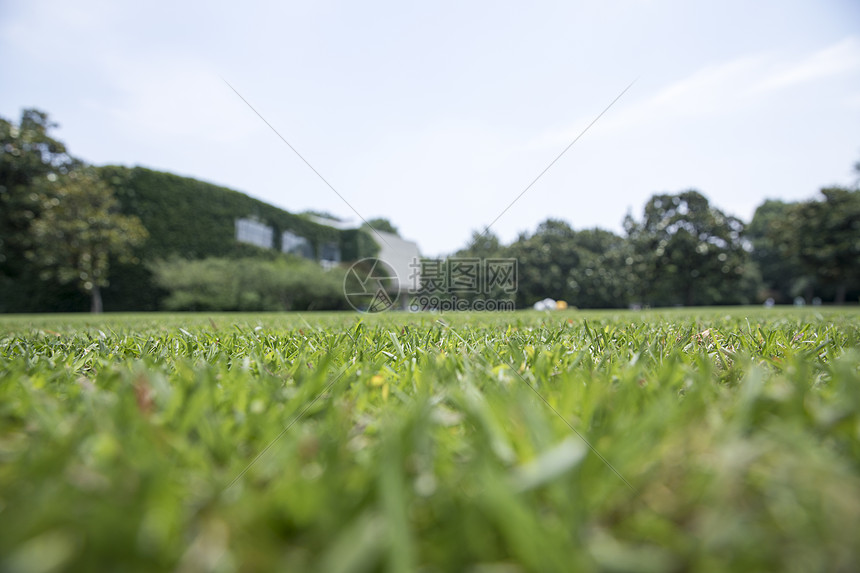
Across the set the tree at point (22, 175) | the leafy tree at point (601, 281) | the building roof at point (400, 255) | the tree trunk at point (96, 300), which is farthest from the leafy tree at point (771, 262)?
the tree at point (22, 175)

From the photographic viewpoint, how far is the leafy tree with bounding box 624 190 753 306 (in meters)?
30.2

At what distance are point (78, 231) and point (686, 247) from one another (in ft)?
119

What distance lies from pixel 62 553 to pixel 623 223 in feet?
128

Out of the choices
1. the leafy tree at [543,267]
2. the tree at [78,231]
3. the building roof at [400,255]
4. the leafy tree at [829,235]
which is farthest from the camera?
the leafy tree at [543,267]

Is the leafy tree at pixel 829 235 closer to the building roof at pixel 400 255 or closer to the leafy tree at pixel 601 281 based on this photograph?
the leafy tree at pixel 601 281

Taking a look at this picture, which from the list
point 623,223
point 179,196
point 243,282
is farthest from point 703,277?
point 179,196

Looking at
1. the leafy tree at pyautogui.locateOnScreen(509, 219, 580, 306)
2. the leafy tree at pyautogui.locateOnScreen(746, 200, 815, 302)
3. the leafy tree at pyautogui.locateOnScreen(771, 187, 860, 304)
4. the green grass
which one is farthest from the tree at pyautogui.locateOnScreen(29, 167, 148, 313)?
the leafy tree at pyautogui.locateOnScreen(746, 200, 815, 302)

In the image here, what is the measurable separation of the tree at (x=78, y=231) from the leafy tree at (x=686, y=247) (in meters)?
33.2

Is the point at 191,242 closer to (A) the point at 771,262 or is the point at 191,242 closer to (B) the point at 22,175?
(B) the point at 22,175

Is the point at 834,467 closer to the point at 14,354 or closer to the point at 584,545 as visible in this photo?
the point at 584,545

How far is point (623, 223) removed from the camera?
35.0 meters

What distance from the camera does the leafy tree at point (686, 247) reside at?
3019cm

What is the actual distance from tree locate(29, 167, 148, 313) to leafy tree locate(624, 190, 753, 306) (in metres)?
33.2

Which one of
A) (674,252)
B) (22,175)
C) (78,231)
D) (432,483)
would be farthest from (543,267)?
(432,483)
